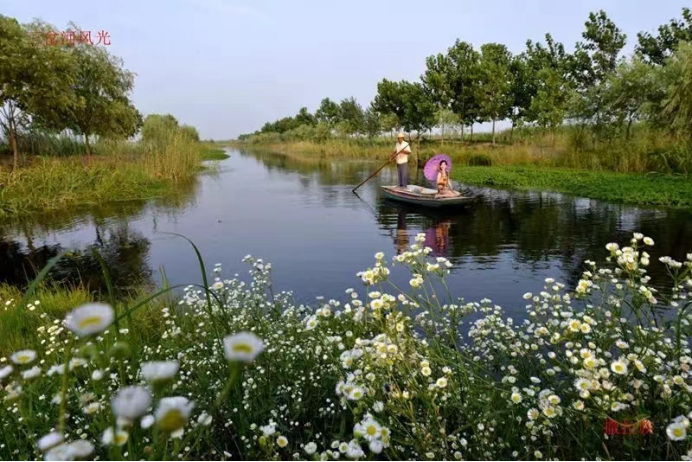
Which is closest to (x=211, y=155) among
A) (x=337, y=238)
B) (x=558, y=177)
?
(x=558, y=177)

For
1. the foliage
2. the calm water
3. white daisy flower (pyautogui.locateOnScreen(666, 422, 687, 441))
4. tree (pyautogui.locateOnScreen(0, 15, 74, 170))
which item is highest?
tree (pyautogui.locateOnScreen(0, 15, 74, 170))

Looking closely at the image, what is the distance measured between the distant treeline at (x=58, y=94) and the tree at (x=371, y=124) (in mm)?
31756

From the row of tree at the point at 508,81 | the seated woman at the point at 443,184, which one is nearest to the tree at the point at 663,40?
the row of tree at the point at 508,81

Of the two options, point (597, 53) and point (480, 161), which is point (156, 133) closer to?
point (480, 161)

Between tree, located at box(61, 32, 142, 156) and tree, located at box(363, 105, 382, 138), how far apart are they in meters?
36.1

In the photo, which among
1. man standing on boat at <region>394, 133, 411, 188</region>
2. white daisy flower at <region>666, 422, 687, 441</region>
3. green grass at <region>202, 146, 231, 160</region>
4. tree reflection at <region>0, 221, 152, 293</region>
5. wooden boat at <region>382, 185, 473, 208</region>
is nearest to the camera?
white daisy flower at <region>666, 422, 687, 441</region>

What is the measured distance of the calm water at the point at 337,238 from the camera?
8.42 meters

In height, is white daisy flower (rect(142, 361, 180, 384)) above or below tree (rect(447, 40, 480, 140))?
below

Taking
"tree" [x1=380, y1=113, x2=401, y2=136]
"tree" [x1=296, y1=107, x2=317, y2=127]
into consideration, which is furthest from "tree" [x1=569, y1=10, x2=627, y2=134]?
"tree" [x1=296, y1=107, x2=317, y2=127]

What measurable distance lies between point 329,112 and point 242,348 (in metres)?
73.0

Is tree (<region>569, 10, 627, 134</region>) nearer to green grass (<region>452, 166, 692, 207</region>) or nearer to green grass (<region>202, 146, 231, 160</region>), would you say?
green grass (<region>452, 166, 692, 207</region>)

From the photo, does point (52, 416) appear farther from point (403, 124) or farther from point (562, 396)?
point (403, 124)

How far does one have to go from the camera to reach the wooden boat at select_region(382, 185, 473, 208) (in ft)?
46.1

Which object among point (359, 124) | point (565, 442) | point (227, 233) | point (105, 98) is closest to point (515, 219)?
point (227, 233)
